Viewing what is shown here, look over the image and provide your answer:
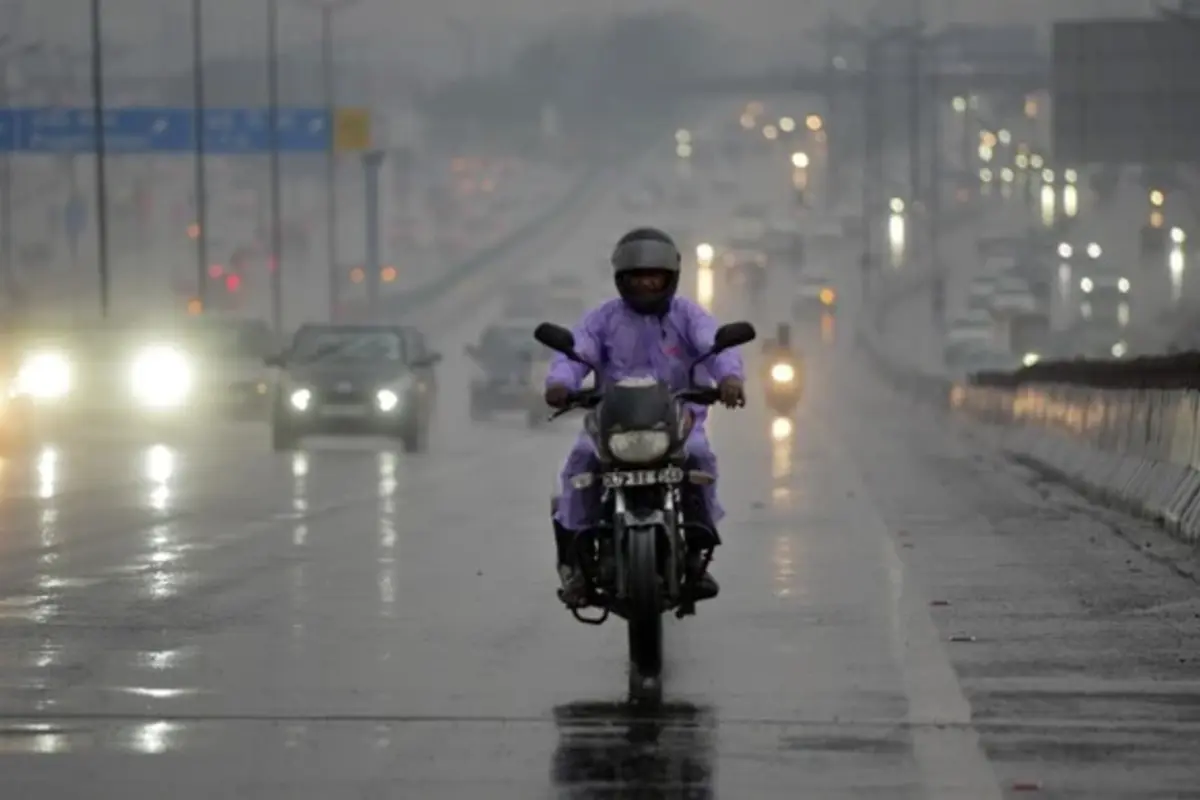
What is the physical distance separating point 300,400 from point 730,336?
28588 mm

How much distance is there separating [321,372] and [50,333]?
51.0 feet

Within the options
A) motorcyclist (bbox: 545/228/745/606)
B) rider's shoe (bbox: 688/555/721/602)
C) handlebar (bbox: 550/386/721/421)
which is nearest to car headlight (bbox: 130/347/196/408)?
motorcyclist (bbox: 545/228/745/606)

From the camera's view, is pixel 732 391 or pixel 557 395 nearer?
pixel 557 395

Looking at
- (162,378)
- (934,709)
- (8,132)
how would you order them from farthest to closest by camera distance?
(8,132)
(162,378)
(934,709)

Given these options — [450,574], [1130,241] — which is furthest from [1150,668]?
[1130,241]

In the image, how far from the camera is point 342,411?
137ft

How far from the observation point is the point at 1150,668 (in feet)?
45.2

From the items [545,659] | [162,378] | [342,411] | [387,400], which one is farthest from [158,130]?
[545,659]

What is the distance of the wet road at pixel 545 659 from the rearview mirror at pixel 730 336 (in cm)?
125

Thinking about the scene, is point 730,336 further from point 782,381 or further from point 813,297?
point 813,297

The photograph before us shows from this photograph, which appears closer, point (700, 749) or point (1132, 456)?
point (700, 749)

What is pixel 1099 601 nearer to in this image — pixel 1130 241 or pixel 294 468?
pixel 294 468

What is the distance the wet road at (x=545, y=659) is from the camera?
10539 millimetres

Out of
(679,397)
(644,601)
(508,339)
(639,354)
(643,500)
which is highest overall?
(639,354)
